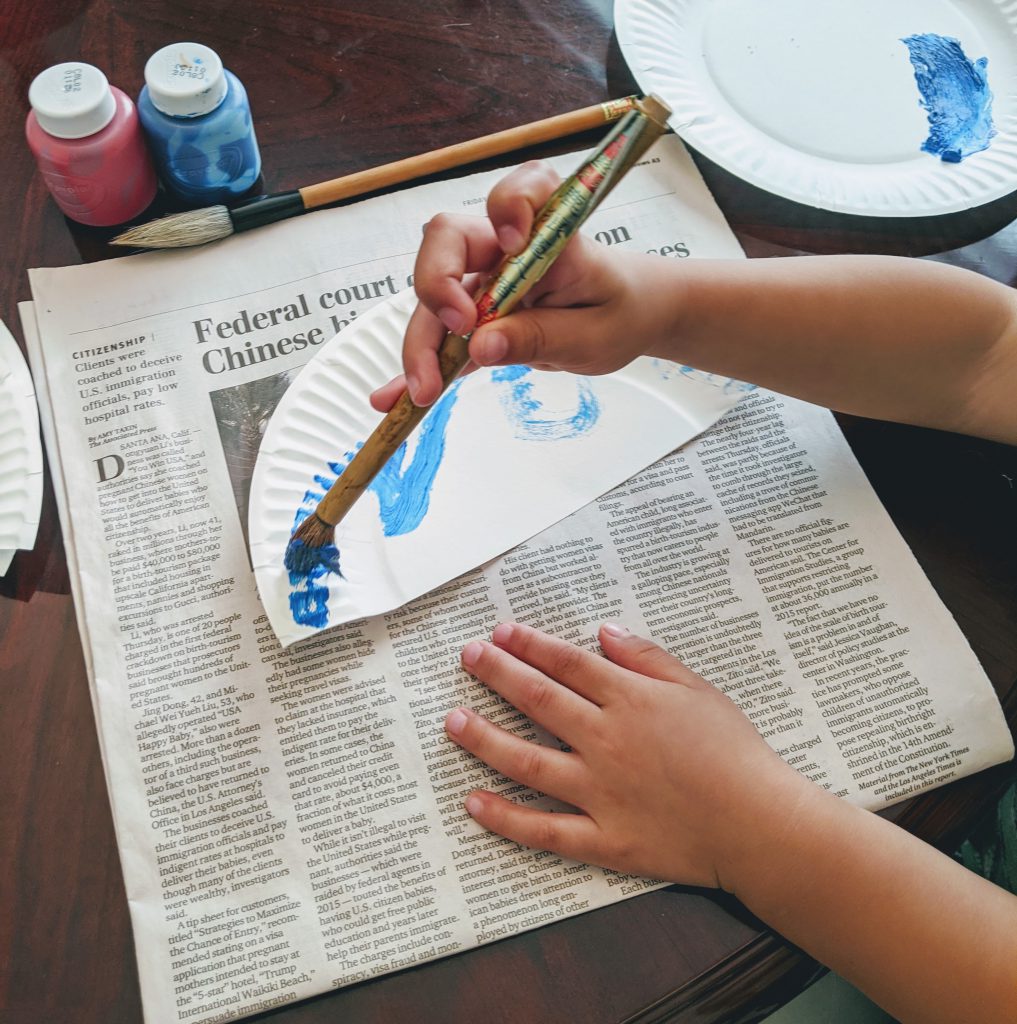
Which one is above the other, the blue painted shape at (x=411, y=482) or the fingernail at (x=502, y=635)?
the blue painted shape at (x=411, y=482)

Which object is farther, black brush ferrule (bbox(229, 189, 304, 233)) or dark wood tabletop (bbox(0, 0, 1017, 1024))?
black brush ferrule (bbox(229, 189, 304, 233))

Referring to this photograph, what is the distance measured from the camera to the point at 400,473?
48 centimetres

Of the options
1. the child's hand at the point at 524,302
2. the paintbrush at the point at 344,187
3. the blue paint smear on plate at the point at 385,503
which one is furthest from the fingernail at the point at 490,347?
the paintbrush at the point at 344,187

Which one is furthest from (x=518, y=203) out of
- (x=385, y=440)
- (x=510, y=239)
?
(x=385, y=440)

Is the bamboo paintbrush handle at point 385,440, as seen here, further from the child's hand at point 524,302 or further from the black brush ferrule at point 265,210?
the black brush ferrule at point 265,210

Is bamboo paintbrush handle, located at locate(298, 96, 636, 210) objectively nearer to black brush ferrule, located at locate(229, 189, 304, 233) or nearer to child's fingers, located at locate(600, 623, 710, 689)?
black brush ferrule, located at locate(229, 189, 304, 233)

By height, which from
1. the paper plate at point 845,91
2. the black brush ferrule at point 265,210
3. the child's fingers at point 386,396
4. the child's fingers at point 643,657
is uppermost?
the paper plate at point 845,91

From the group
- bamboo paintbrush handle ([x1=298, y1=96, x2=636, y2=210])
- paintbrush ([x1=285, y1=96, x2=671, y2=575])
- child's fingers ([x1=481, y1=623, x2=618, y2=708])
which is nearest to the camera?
paintbrush ([x1=285, y1=96, x2=671, y2=575])

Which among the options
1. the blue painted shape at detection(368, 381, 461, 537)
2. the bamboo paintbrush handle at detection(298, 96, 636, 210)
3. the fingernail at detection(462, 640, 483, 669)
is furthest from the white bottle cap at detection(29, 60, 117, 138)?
the fingernail at detection(462, 640, 483, 669)

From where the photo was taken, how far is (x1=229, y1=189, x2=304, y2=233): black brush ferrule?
1.72 feet

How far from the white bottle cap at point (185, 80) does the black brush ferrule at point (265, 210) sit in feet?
0.21

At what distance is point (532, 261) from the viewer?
35 cm

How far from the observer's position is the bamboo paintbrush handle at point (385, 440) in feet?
1.26

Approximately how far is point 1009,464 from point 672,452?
7.2 inches
